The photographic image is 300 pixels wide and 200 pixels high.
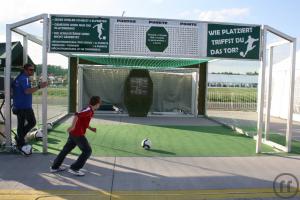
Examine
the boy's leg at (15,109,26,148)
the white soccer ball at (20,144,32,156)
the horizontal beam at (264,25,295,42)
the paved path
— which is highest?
the horizontal beam at (264,25,295,42)

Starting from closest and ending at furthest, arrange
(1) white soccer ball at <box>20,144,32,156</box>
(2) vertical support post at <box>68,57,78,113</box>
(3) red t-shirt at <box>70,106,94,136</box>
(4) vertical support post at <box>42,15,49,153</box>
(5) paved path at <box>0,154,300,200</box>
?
(5) paved path at <box>0,154,300,200</box> < (3) red t-shirt at <box>70,106,94,136</box> < (1) white soccer ball at <box>20,144,32,156</box> < (4) vertical support post at <box>42,15,49,153</box> < (2) vertical support post at <box>68,57,78,113</box>

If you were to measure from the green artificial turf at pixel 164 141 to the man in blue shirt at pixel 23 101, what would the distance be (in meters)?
0.79

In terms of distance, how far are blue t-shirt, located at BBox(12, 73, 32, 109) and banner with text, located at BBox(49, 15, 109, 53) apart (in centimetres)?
99

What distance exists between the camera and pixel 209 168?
7914 mm

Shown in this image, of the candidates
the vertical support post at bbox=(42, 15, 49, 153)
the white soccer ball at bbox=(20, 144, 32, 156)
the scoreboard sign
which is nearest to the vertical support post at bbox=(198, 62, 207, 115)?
the scoreboard sign

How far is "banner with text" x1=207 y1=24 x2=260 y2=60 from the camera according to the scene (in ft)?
32.0

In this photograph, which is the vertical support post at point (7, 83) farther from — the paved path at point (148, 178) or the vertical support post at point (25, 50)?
the vertical support post at point (25, 50)

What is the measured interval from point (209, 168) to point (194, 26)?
3.49m

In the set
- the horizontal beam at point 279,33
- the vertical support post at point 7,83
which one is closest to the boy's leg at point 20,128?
the vertical support post at point 7,83

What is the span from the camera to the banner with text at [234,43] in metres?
9.76

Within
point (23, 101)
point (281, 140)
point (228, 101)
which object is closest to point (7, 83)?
point (23, 101)

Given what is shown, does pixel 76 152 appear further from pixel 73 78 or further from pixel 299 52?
pixel 299 52

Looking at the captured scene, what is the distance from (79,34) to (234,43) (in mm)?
3561

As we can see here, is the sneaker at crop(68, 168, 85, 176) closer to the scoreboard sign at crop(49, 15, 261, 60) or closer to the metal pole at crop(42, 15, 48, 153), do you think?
the metal pole at crop(42, 15, 48, 153)
